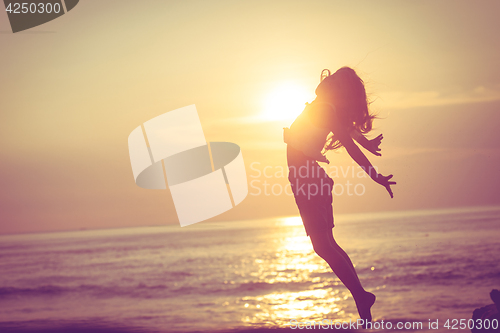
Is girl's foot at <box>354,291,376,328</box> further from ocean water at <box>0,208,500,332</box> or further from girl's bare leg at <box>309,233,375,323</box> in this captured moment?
ocean water at <box>0,208,500,332</box>

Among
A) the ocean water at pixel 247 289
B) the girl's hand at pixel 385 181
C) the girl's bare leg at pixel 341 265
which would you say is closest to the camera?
the girl's hand at pixel 385 181

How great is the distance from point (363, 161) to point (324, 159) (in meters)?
0.28

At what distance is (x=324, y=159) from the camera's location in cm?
294

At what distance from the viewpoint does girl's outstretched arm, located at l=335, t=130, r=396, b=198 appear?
273 centimetres

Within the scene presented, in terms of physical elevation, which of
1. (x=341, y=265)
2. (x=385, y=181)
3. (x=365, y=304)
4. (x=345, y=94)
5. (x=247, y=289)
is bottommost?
(x=247, y=289)

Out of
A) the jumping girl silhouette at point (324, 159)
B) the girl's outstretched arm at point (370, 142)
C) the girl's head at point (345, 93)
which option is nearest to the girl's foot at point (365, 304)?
the jumping girl silhouette at point (324, 159)

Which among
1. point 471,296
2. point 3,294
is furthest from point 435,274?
point 3,294

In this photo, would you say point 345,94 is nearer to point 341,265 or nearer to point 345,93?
point 345,93

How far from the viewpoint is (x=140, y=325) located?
17.1m

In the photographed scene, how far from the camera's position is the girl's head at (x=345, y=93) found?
3082mm

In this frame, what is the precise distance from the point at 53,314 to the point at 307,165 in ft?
72.5

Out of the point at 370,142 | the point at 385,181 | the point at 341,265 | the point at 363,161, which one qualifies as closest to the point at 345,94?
the point at 370,142

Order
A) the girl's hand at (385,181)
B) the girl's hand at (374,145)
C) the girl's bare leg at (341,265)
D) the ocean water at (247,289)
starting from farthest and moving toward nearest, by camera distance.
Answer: the ocean water at (247,289), the girl's hand at (374,145), the girl's bare leg at (341,265), the girl's hand at (385,181)

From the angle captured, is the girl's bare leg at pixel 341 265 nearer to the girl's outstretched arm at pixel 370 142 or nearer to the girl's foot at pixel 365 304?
the girl's foot at pixel 365 304
